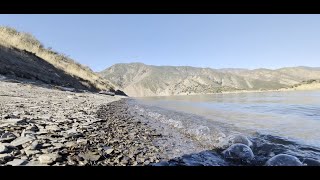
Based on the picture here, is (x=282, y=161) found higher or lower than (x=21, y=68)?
lower

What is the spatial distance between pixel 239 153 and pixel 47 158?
341 cm

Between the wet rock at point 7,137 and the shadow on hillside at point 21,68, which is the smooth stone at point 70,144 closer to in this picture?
the wet rock at point 7,137

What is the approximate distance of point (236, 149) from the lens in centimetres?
546

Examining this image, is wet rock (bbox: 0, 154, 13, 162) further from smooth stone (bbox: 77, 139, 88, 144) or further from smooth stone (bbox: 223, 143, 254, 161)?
smooth stone (bbox: 223, 143, 254, 161)

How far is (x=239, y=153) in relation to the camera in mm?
5340

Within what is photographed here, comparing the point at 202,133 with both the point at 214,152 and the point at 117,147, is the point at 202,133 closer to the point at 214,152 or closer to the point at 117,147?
the point at 214,152

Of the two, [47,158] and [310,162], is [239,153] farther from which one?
[47,158]

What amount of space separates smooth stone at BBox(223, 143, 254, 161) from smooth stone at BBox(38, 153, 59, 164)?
300 cm

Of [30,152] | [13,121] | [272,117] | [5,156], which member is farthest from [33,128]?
[272,117]

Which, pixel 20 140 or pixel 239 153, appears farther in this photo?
pixel 239 153

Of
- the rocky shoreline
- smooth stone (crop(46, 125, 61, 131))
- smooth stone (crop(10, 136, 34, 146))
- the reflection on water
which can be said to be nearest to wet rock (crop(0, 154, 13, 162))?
the rocky shoreline

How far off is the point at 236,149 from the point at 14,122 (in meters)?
4.48
